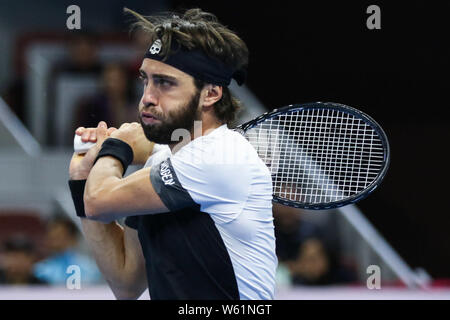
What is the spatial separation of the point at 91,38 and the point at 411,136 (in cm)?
347

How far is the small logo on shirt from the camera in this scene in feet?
9.18

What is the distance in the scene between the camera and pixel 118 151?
116 inches

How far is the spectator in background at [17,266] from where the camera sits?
19.6 ft

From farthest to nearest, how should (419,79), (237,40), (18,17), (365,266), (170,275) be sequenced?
(18,17) < (419,79) < (365,266) < (237,40) < (170,275)

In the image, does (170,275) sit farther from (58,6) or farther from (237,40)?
(58,6)

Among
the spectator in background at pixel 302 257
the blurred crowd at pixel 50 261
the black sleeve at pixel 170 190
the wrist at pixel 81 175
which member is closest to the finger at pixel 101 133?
the wrist at pixel 81 175

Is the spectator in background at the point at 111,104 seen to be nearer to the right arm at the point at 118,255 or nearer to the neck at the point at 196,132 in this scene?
the right arm at the point at 118,255

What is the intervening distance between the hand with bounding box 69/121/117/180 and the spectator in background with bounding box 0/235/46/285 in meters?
3.07

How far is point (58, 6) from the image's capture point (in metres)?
11.4

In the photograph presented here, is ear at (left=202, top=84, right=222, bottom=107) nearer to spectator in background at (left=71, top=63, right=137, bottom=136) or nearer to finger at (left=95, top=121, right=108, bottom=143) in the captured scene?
finger at (left=95, top=121, right=108, bottom=143)

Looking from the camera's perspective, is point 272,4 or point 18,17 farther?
point 18,17

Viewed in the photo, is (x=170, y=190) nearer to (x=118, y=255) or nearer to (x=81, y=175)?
(x=81, y=175)

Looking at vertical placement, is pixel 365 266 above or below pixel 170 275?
below

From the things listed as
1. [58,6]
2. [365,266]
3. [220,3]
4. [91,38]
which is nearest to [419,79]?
[220,3]
